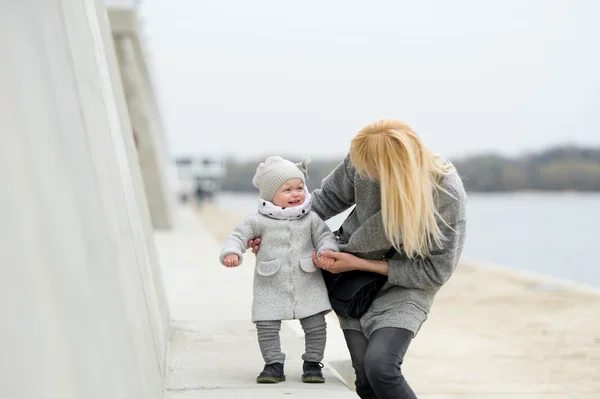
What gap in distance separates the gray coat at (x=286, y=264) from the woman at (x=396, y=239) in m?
0.10

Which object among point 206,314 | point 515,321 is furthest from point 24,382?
point 515,321

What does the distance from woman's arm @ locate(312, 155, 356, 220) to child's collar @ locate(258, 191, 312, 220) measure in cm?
21

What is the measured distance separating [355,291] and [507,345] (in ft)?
14.1

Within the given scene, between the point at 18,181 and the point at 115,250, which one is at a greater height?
the point at 18,181

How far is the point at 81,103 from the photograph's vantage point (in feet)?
11.9

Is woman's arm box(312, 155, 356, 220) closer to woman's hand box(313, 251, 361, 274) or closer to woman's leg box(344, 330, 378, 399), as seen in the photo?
woman's hand box(313, 251, 361, 274)

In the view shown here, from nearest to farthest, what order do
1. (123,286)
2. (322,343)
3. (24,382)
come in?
(24,382) < (123,286) < (322,343)

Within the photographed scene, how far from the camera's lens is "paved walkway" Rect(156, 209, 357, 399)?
467 centimetres

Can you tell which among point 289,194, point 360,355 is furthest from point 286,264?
point 360,355

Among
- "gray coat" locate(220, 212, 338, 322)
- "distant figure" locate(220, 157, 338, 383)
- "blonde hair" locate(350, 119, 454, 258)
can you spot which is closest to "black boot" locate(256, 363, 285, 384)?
"distant figure" locate(220, 157, 338, 383)

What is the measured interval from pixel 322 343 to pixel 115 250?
1.51 m

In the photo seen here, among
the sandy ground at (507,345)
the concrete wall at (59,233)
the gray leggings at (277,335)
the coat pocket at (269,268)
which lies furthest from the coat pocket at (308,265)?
the sandy ground at (507,345)

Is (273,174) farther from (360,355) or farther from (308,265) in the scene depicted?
(360,355)

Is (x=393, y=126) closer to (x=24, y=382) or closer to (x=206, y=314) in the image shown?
(x=24, y=382)
